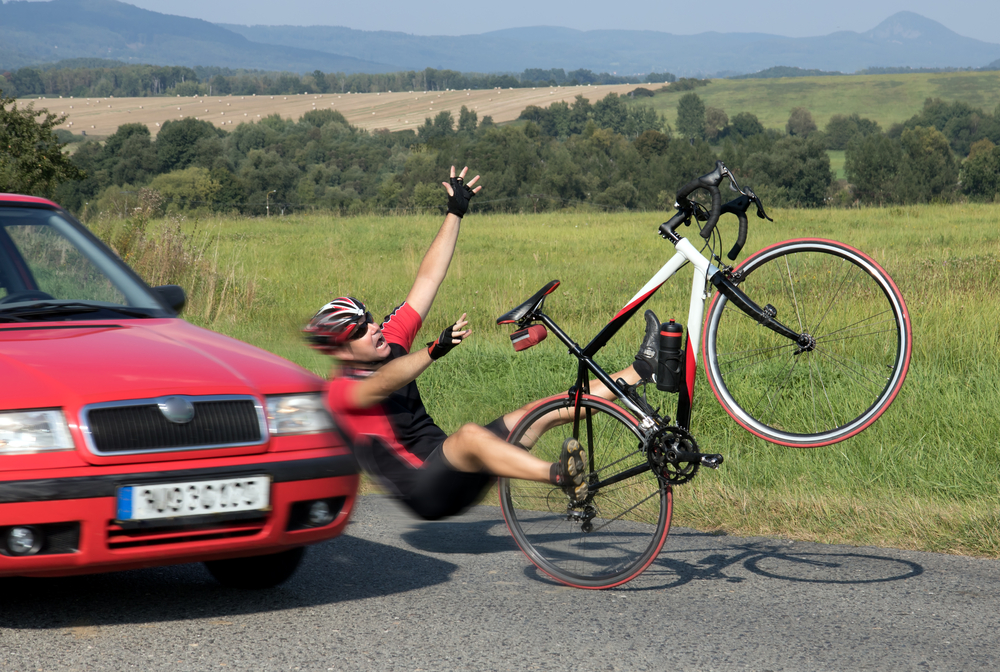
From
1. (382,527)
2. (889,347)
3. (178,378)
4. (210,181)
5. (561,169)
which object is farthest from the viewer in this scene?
(561,169)

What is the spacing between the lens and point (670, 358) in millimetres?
4453

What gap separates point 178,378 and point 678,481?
2.08 meters

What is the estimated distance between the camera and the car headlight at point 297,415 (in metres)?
3.89

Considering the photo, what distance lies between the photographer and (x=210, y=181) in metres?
58.7

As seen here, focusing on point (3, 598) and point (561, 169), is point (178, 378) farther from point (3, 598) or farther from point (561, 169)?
point (561, 169)

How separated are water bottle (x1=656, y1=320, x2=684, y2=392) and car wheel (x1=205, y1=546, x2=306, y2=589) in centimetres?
174

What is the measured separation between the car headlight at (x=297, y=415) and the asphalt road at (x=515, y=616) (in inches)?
30.1

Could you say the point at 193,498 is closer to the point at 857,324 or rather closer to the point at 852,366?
the point at 852,366

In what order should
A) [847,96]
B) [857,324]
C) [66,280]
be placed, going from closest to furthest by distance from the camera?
→ [857,324]
[66,280]
[847,96]

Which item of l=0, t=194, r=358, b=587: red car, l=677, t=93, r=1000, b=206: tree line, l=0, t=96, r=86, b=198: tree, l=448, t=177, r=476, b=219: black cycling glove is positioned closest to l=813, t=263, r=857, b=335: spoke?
l=448, t=177, r=476, b=219: black cycling glove

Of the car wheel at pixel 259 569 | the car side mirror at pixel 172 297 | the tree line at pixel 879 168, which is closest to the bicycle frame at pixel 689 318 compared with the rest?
the car wheel at pixel 259 569

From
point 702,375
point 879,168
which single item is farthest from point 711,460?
point 879,168

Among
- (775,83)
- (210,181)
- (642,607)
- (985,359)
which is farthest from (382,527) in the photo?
(775,83)

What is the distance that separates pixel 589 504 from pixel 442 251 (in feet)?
5.93
